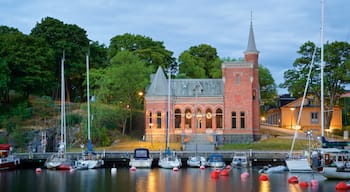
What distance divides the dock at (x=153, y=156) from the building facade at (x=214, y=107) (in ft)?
35.9

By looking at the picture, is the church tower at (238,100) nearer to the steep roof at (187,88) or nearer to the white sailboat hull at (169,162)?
the steep roof at (187,88)

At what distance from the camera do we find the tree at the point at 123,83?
7838 centimetres

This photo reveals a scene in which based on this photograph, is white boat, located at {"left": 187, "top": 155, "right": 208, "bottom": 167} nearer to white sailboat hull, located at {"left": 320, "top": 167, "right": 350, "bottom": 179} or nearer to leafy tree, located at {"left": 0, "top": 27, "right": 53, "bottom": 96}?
white sailboat hull, located at {"left": 320, "top": 167, "right": 350, "bottom": 179}

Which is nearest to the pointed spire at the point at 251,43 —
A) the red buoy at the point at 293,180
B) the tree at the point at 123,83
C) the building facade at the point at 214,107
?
the building facade at the point at 214,107

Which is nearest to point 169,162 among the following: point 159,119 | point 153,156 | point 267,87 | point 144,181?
point 153,156

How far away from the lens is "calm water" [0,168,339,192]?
43312 mm

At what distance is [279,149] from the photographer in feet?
224

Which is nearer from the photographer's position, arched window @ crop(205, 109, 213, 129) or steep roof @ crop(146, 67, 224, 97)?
steep roof @ crop(146, 67, 224, 97)

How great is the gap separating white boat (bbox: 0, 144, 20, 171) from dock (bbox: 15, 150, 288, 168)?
4.26 ft

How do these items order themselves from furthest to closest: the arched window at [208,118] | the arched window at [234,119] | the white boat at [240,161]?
the arched window at [208,118]
the arched window at [234,119]
the white boat at [240,161]

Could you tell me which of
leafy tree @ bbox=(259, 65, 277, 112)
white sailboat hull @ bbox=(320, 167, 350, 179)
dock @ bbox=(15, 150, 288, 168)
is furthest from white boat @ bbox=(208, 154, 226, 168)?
leafy tree @ bbox=(259, 65, 277, 112)

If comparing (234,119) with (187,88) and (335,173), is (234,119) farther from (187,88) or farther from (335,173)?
(335,173)

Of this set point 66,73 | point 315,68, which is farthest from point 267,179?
point 66,73

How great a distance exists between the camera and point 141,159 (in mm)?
59969
